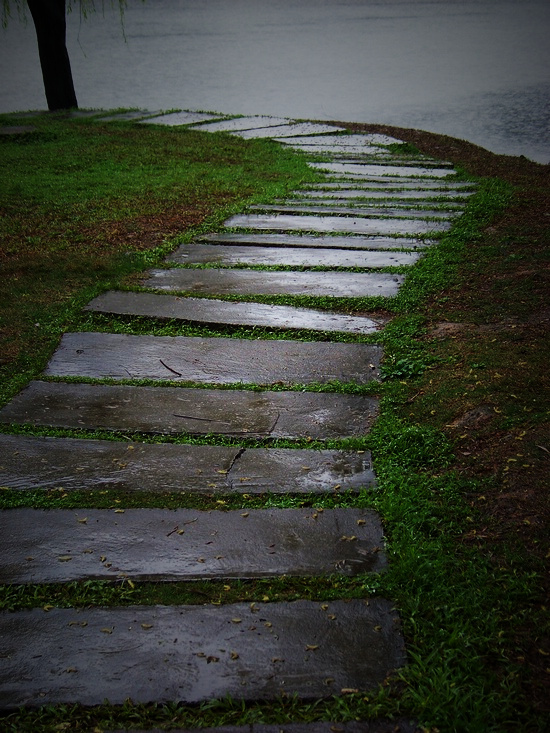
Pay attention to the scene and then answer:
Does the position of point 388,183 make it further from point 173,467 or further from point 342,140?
point 173,467

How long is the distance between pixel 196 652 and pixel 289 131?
7.64 metres

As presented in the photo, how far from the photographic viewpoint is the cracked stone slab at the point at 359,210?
189 inches

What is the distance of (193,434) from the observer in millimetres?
2260

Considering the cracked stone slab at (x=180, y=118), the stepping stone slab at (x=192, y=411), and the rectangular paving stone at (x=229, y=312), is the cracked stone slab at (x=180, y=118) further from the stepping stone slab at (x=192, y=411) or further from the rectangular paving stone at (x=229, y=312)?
the stepping stone slab at (x=192, y=411)

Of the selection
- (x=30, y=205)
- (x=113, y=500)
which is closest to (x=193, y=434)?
(x=113, y=500)

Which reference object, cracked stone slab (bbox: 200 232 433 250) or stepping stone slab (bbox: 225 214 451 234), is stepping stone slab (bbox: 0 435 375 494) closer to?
cracked stone slab (bbox: 200 232 433 250)

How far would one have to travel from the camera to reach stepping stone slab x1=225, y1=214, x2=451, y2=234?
444 cm

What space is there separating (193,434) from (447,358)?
1081mm

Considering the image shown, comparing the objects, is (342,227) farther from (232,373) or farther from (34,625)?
(34,625)

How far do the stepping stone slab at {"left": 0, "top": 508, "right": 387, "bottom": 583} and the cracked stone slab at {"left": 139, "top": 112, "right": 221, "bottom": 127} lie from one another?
7.69 metres

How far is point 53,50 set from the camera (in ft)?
29.8

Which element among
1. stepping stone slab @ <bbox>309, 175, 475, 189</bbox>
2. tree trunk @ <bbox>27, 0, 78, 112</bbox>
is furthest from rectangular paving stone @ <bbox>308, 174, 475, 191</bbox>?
tree trunk @ <bbox>27, 0, 78, 112</bbox>

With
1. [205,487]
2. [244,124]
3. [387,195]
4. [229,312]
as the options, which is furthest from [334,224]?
[244,124]

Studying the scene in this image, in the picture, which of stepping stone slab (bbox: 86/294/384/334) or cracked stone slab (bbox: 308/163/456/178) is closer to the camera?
stepping stone slab (bbox: 86/294/384/334)
